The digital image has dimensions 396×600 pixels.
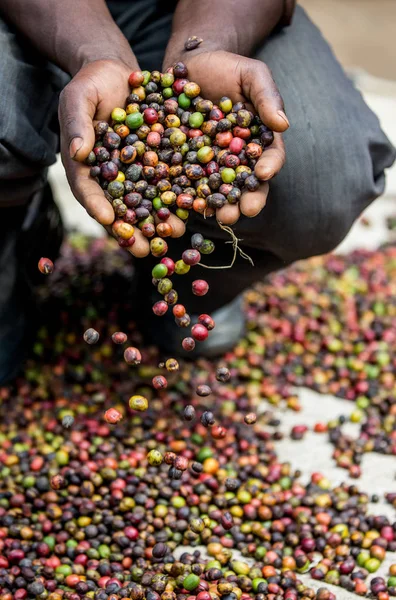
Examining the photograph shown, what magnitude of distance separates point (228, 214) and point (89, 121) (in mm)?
448

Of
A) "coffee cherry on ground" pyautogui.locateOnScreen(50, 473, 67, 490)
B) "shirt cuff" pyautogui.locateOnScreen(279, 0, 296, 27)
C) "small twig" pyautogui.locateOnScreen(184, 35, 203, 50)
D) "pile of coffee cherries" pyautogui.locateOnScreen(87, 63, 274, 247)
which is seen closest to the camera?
"pile of coffee cherries" pyautogui.locateOnScreen(87, 63, 274, 247)

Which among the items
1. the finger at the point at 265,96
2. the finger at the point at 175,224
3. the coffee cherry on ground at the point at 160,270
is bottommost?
the coffee cherry on ground at the point at 160,270

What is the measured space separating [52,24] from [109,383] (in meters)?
1.41

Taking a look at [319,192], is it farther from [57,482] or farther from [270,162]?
[57,482]

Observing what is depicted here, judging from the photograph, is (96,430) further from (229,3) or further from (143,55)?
(229,3)

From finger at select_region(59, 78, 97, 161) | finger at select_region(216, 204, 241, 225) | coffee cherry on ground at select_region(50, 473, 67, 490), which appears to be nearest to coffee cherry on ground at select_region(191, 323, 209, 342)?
finger at select_region(216, 204, 241, 225)

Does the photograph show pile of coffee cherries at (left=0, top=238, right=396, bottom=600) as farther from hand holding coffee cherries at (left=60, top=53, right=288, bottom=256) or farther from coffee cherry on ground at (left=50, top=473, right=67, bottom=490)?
hand holding coffee cherries at (left=60, top=53, right=288, bottom=256)

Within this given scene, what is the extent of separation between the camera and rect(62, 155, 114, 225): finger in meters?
1.91

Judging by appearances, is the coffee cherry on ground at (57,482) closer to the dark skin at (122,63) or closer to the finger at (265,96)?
the dark skin at (122,63)

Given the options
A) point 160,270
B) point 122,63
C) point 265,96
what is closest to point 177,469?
point 160,270

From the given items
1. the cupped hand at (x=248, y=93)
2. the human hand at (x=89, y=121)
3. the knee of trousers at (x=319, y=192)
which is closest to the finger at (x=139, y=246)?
the human hand at (x=89, y=121)

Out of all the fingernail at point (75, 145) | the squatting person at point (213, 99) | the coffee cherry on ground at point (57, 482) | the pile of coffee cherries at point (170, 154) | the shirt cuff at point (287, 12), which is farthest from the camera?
the shirt cuff at point (287, 12)

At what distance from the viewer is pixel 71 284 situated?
3.54m

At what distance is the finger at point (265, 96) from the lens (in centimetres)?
195
